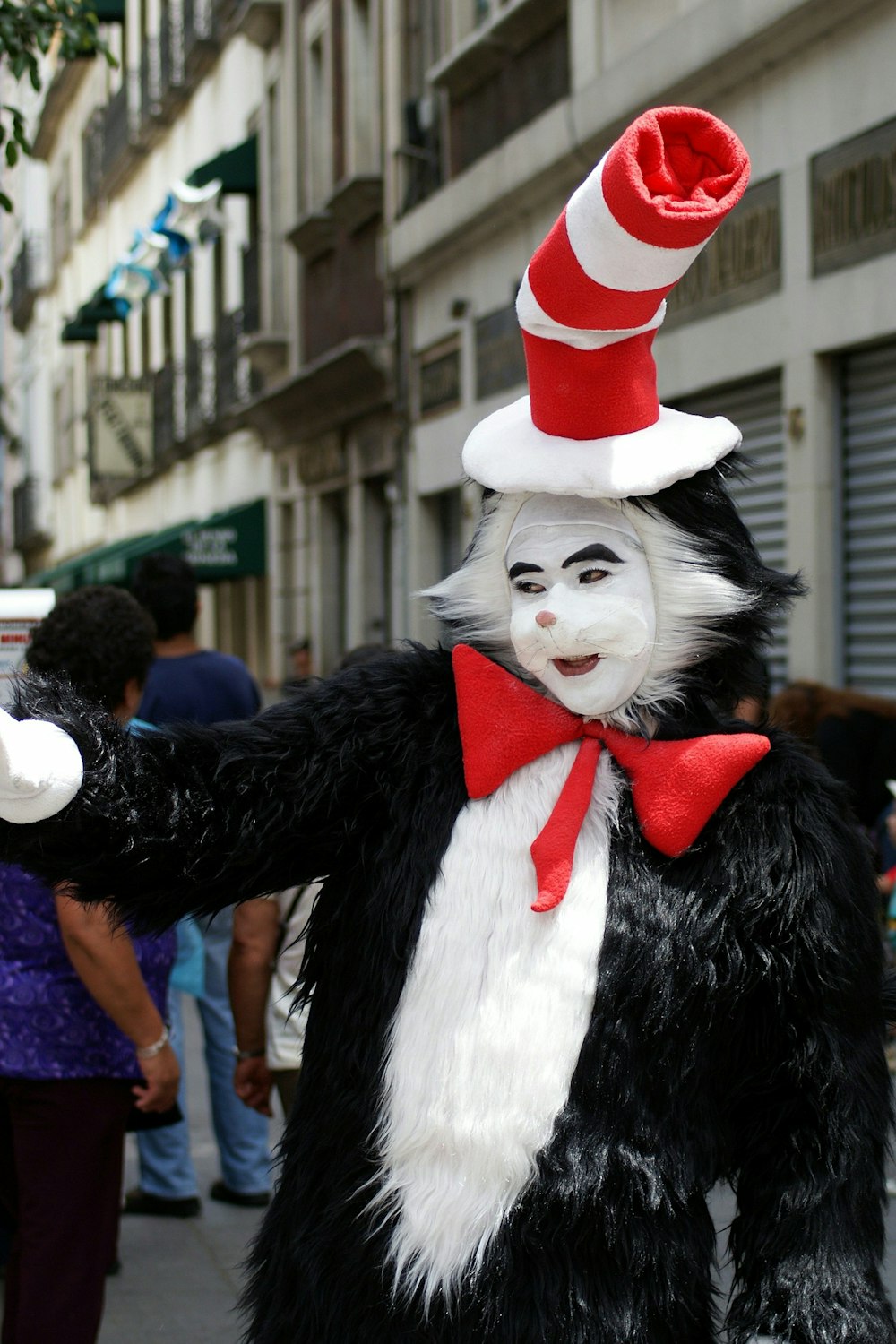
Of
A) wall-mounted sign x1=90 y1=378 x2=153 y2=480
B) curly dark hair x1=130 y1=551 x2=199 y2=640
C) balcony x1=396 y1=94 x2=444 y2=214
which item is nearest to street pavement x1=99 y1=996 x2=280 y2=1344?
curly dark hair x1=130 y1=551 x2=199 y2=640

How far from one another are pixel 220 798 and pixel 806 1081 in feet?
2.66

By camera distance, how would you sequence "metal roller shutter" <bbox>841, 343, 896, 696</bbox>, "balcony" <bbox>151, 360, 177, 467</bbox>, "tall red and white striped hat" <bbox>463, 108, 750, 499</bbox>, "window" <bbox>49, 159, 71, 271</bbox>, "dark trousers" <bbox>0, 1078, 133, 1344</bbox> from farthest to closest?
1. "window" <bbox>49, 159, 71, 271</bbox>
2. "balcony" <bbox>151, 360, 177, 467</bbox>
3. "metal roller shutter" <bbox>841, 343, 896, 696</bbox>
4. "dark trousers" <bbox>0, 1078, 133, 1344</bbox>
5. "tall red and white striped hat" <bbox>463, 108, 750, 499</bbox>

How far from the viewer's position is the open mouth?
2.38 meters

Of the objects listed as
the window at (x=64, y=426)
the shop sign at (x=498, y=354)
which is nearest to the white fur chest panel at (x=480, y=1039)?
the shop sign at (x=498, y=354)

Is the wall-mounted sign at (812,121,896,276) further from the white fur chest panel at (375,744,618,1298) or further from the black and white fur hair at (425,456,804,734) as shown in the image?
the white fur chest panel at (375,744,618,1298)

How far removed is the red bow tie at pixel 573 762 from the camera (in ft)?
7.59

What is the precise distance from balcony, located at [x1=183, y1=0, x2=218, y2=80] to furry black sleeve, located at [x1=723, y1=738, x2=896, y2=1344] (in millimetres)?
21305

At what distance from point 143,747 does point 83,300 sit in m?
32.5

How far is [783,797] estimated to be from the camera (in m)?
2.39

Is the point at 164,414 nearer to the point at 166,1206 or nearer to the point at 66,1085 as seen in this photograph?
the point at 166,1206

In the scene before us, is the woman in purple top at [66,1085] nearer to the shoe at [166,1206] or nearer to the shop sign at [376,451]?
the shoe at [166,1206]

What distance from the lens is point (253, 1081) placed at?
14.3ft

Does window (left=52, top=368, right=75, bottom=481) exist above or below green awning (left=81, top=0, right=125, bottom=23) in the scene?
below

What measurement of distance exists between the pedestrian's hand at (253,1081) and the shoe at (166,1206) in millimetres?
1337
